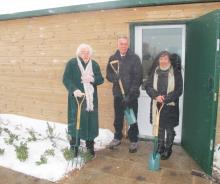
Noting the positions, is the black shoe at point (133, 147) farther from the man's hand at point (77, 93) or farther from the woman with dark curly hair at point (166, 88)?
the man's hand at point (77, 93)

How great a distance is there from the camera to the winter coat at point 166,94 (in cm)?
439

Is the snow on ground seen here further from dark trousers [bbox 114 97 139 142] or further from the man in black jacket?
the man in black jacket

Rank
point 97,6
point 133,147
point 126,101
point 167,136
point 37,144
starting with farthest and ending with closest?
point 97,6 < point 37,144 < point 133,147 < point 126,101 < point 167,136

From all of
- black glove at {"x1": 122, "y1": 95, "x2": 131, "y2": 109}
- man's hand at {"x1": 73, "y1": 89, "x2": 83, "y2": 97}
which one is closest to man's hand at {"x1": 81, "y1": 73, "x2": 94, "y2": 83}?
man's hand at {"x1": 73, "y1": 89, "x2": 83, "y2": 97}

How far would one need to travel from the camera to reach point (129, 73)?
4766 mm

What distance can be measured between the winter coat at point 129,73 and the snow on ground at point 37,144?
135cm

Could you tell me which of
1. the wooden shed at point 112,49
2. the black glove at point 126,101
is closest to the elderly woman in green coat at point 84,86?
the black glove at point 126,101

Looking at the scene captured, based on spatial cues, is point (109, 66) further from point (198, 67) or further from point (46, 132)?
point (46, 132)

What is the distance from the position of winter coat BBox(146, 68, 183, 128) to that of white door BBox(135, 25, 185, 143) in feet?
3.05

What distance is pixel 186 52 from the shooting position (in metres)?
5.02

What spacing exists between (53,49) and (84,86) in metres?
2.35

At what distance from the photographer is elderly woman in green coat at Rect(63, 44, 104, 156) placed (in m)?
4.39

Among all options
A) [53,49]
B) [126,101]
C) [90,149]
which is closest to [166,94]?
[126,101]

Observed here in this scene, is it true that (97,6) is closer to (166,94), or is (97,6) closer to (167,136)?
(166,94)
